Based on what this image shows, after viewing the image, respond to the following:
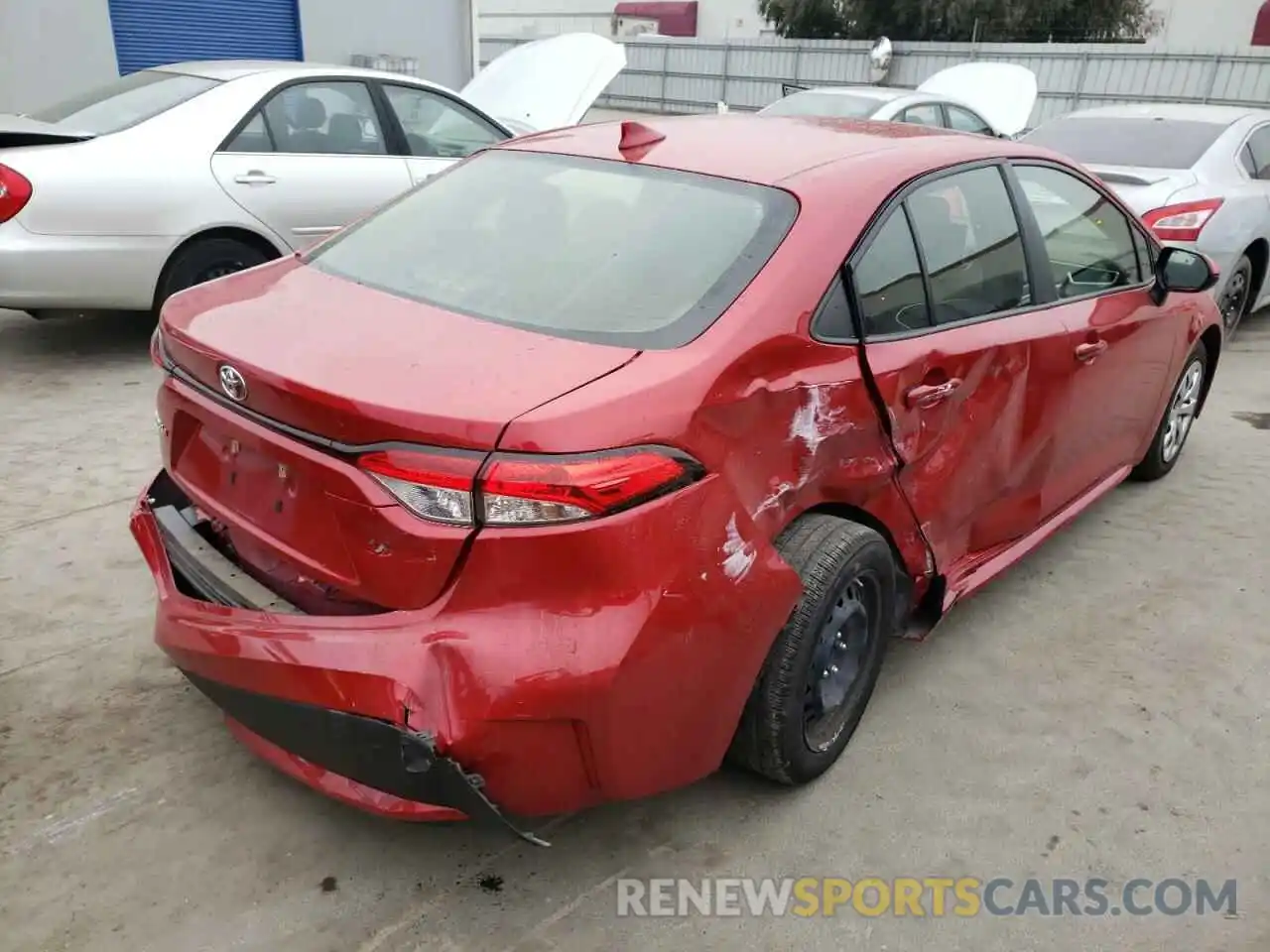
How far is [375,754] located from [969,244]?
2.14 metres

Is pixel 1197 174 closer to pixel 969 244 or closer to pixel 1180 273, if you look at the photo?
pixel 1180 273

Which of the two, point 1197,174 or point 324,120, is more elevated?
point 324,120

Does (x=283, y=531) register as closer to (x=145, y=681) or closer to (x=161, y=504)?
(x=161, y=504)

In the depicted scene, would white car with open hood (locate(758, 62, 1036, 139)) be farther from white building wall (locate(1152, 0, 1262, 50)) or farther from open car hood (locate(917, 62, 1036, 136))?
white building wall (locate(1152, 0, 1262, 50))

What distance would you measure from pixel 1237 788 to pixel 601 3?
41243 millimetres

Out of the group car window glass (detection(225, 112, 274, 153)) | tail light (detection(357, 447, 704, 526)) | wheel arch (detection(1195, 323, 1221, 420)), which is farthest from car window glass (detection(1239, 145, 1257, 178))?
tail light (detection(357, 447, 704, 526))

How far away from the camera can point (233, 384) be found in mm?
2168

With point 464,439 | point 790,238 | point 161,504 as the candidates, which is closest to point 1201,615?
point 790,238

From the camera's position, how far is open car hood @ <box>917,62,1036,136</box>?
35.7 feet

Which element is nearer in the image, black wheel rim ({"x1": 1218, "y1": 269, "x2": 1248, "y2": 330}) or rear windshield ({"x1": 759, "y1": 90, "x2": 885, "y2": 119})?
black wheel rim ({"x1": 1218, "y1": 269, "x2": 1248, "y2": 330})

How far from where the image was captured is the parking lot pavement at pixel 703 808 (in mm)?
2234

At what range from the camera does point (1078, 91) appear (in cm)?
1966

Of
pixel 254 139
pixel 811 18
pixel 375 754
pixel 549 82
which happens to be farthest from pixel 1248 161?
pixel 811 18

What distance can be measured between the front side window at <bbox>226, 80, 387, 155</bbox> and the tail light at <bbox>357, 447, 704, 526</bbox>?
14.0ft
